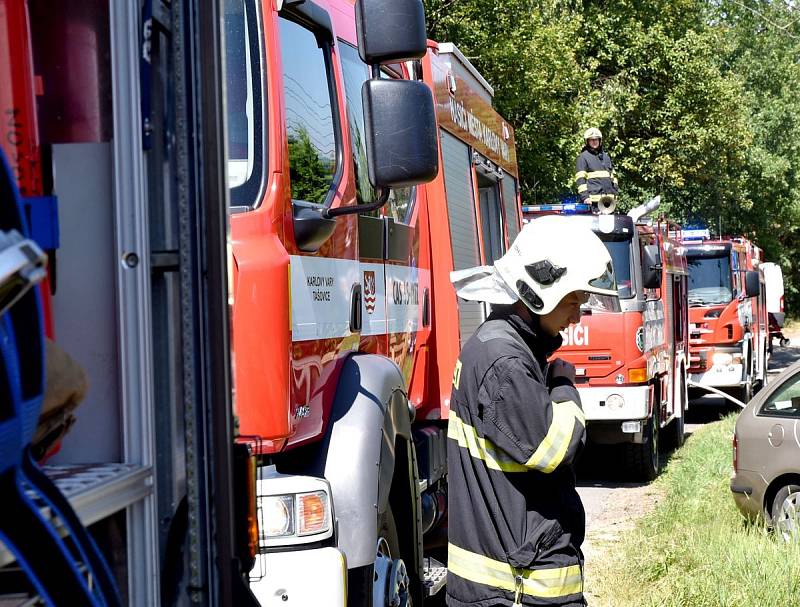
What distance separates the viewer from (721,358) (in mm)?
16781

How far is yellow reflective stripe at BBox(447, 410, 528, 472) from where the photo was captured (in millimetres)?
3215

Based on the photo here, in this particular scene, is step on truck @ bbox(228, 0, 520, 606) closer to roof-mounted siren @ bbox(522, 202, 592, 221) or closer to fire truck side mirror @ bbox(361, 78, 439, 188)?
fire truck side mirror @ bbox(361, 78, 439, 188)

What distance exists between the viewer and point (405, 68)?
5.30 metres

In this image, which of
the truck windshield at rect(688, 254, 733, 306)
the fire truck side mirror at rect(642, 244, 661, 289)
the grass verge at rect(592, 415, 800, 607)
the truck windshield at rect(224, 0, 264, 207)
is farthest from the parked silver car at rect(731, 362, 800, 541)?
the truck windshield at rect(688, 254, 733, 306)

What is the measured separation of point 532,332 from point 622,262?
754cm

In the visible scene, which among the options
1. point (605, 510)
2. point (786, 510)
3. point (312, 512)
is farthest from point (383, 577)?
point (605, 510)

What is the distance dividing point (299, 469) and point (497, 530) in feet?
2.23

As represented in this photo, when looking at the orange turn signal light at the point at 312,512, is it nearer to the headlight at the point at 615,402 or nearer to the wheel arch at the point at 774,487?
the wheel arch at the point at 774,487

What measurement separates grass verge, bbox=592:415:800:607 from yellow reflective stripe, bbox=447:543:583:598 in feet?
8.78

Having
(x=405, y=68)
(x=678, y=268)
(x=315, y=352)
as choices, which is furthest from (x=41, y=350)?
(x=678, y=268)

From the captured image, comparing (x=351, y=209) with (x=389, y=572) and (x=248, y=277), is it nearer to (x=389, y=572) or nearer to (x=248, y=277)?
(x=248, y=277)

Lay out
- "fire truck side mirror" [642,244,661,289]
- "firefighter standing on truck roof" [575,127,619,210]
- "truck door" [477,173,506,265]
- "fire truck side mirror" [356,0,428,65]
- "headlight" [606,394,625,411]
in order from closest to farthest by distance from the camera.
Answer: "fire truck side mirror" [356,0,428,65]
"truck door" [477,173,506,265]
"headlight" [606,394,625,411]
"fire truck side mirror" [642,244,661,289]
"firefighter standing on truck roof" [575,127,619,210]

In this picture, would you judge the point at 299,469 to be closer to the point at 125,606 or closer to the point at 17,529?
the point at 125,606

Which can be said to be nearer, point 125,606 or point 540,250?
point 125,606
